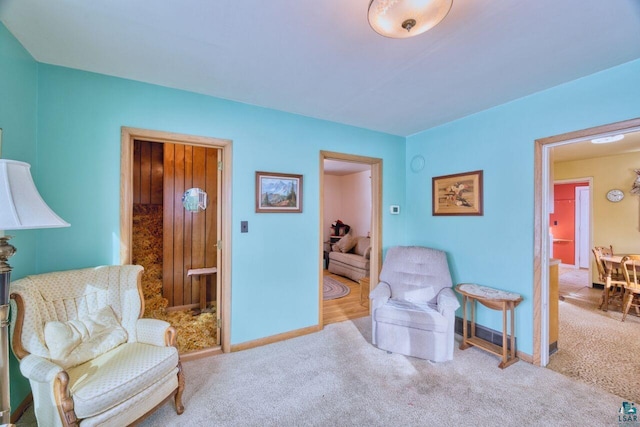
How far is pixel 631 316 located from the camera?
135 inches

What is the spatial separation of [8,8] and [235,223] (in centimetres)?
191

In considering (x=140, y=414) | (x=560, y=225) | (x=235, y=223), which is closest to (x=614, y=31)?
(x=235, y=223)

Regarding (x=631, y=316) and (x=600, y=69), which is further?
(x=631, y=316)

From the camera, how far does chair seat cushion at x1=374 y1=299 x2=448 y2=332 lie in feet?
7.80

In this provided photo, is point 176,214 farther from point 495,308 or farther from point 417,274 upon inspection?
point 495,308

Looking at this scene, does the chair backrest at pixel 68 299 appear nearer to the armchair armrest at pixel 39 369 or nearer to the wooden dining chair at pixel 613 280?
the armchair armrest at pixel 39 369

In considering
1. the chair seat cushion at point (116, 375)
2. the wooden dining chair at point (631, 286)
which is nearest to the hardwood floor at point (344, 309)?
the chair seat cushion at point (116, 375)

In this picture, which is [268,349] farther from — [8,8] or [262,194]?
[8,8]

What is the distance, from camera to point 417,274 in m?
2.93

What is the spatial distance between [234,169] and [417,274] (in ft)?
7.44

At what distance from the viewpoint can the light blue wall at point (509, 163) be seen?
2057mm

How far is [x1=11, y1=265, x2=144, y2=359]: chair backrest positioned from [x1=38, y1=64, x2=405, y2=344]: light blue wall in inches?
11.1

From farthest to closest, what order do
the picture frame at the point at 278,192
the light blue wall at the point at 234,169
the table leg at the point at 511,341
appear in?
the picture frame at the point at 278,192
the table leg at the point at 511,341
the light blue wall at the point at 234,169

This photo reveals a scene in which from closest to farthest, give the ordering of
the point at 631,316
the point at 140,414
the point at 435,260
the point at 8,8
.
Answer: the point at 8,8 → the point at 140,414 → the point at 435,260 → the point at 631,316
